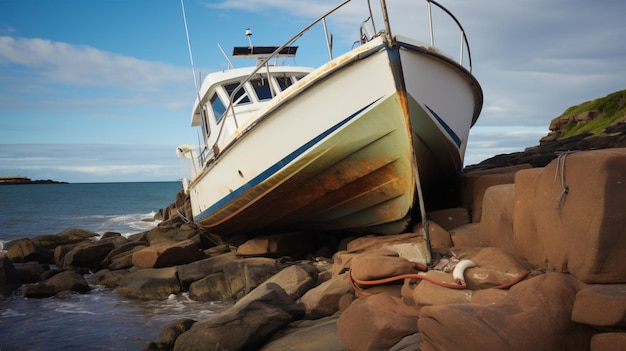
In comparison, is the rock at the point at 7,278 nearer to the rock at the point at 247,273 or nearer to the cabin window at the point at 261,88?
the rock at the point at 247,273

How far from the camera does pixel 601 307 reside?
2715 millimetres

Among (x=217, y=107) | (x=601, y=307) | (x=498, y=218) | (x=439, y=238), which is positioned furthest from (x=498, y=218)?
(x=217, y=107)

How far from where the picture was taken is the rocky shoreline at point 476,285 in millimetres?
2895

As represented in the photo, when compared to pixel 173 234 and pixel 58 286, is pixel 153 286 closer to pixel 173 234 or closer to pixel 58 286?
pixel 58 286

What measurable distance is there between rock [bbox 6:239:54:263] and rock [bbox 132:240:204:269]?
354cm

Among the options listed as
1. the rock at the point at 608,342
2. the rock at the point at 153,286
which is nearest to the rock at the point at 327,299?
the rock at the point at 608,342

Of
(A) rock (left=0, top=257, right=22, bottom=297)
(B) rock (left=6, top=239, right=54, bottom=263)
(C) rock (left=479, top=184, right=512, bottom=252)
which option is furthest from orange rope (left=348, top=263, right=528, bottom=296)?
(B) rock (left=6, top=239, right=54, bottom=263)

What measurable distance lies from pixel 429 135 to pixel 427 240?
154 cm

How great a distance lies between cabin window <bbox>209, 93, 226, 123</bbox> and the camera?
9023mm

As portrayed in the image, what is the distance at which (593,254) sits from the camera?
10.6 feet

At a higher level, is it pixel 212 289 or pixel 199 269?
pixel 199 269

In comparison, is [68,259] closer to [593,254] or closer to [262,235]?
[262,235]

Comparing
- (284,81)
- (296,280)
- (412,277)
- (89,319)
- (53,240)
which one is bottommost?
(89,319)

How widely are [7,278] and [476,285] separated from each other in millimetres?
7186
